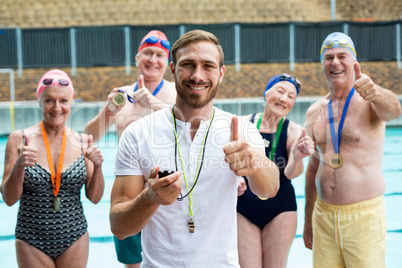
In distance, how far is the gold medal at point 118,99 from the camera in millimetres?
3589

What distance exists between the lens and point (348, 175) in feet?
11.1

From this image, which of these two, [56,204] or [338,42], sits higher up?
[338,42]

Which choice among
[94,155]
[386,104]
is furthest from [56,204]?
[386,104]

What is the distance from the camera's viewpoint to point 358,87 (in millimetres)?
2982

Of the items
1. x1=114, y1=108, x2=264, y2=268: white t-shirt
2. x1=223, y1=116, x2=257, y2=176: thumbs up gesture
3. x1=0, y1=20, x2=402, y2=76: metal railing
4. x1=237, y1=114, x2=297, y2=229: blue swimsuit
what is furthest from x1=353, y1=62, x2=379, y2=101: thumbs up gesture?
x1=0, y1=20, x2=402, y2=76: metal railing

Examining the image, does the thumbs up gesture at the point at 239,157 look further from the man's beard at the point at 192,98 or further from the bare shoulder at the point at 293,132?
the bare shoulder at the point at 293,132

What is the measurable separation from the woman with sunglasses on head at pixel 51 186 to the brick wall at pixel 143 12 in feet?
57.2

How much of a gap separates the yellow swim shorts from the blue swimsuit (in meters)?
0.29

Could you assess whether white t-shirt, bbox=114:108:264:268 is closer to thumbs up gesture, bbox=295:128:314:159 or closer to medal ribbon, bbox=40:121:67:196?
thumbs up gesture, bbox=295:128:314:159

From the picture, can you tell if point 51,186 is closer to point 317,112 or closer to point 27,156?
point 27,156

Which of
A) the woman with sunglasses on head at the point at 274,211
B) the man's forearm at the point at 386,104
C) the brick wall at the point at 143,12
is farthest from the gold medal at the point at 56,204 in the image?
the brick wall at the point at 143,12

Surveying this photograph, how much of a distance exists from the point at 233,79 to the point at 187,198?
1811 cm

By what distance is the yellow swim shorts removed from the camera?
3.26 metres

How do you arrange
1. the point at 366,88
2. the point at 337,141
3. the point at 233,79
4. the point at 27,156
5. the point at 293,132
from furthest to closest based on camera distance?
the point at 233,79, the point at 293,132, the point at 337,141, the point at 366,88, the point at 27,156
